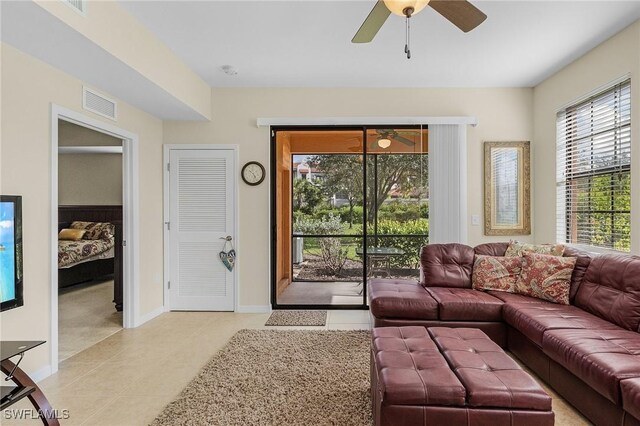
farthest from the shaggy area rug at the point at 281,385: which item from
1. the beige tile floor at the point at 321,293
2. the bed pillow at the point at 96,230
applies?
the bed pillow at the point at 96,230

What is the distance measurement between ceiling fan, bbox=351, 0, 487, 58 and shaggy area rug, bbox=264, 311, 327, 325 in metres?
3.01

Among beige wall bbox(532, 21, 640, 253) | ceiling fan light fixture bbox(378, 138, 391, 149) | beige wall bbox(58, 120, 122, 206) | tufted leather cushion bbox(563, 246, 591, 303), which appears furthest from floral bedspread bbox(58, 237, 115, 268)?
beige wall bbox(532, 21, 640, 253)

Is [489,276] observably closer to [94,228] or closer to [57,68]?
[57,68]

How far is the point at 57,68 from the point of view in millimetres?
2877

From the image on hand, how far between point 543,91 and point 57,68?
16.3 ft

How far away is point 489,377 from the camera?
1798mm

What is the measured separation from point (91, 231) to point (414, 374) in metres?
6.80

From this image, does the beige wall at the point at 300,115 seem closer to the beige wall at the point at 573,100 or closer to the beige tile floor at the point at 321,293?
the beige wall at the point at 573,100

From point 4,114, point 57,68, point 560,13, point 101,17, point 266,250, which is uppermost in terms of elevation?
point 560,13

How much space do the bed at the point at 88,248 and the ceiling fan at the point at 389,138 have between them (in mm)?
3948

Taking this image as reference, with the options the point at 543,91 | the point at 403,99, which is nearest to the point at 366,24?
the point at 403,99

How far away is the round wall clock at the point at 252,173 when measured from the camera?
4.55 meters

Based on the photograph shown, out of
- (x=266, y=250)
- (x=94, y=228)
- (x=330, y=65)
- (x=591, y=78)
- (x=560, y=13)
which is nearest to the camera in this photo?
(x=560, y=13)

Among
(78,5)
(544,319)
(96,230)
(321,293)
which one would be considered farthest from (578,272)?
(96,230)
